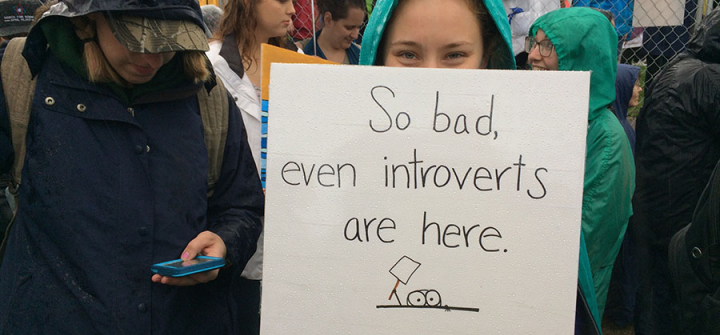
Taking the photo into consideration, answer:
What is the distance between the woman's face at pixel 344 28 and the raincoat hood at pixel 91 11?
2043 millimetres

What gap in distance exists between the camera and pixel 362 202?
43.1 inches

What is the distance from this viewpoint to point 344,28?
3.48 metres

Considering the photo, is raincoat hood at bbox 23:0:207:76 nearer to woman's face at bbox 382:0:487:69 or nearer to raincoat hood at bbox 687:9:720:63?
woman's face at bbox 382:0:487:69

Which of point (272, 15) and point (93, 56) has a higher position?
point (272, 15)

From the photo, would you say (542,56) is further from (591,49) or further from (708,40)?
(708,40)

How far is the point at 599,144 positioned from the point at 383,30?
145cm

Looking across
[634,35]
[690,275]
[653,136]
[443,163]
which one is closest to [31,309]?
[443,163]

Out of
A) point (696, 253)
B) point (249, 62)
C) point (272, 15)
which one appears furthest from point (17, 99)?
point (696, 253)

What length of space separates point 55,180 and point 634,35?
4501mm

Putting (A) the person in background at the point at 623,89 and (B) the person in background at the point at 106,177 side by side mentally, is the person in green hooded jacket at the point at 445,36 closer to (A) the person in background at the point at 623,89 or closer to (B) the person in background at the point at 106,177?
(B) the person in background at the point at 106,177

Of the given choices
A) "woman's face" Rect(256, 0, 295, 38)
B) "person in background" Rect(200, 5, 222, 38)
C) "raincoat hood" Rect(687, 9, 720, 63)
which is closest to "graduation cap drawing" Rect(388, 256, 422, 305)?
"woman's face" Rect(256, 0, 295, 38)

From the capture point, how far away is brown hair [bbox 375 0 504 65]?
4.40 feet

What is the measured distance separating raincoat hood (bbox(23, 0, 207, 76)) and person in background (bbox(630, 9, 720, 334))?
7.17 feet

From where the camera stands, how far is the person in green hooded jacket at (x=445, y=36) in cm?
127
